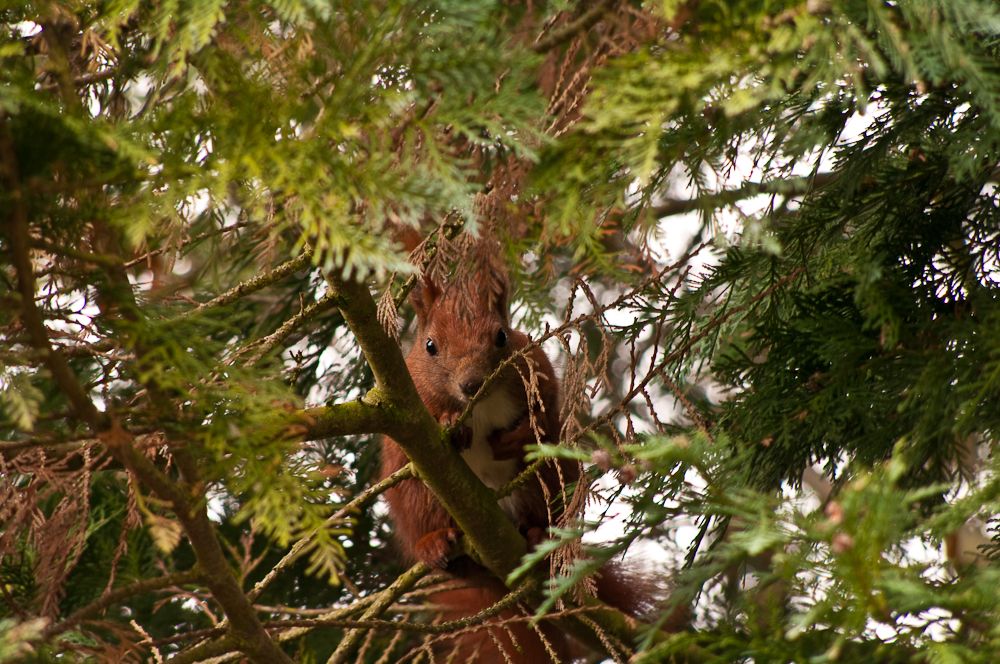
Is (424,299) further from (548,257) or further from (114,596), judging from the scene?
(114,596)

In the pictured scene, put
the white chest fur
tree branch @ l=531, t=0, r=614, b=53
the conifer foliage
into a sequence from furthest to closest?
the white chest fur → tree branch @ l=531, t=0, r=614, b=53 → the conifer foliage

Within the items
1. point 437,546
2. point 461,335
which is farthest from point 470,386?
point 437,546

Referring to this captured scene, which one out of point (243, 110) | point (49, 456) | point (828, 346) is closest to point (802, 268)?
point (828, 346)

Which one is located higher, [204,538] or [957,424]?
[204,538]

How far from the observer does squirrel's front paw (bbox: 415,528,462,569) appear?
316cm

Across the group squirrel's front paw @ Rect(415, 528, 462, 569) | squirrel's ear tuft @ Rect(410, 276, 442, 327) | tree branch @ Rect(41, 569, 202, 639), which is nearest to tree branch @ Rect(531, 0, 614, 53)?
tree branch @ Rect(41, 569, 202, 639)

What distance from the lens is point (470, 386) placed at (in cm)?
326

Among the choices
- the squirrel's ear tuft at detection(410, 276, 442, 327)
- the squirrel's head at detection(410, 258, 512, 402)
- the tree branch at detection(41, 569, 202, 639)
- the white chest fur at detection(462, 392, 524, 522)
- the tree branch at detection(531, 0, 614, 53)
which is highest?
the squirrel's ear tuft at detection(410, 276, 442, 327)

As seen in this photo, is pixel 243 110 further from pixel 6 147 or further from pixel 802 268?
pixel 802 268

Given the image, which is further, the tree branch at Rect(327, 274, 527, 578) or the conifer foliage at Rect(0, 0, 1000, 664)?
the tree branch at Rect(327, 274, 527, 578)

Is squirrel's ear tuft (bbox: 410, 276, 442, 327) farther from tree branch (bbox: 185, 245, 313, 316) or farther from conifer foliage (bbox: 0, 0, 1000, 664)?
tree branch (bbox: 185, 245, 313, 316)

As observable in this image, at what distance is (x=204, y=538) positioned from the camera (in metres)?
1.83

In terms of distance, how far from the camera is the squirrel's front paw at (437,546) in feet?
10.4

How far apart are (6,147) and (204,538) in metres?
0.92
